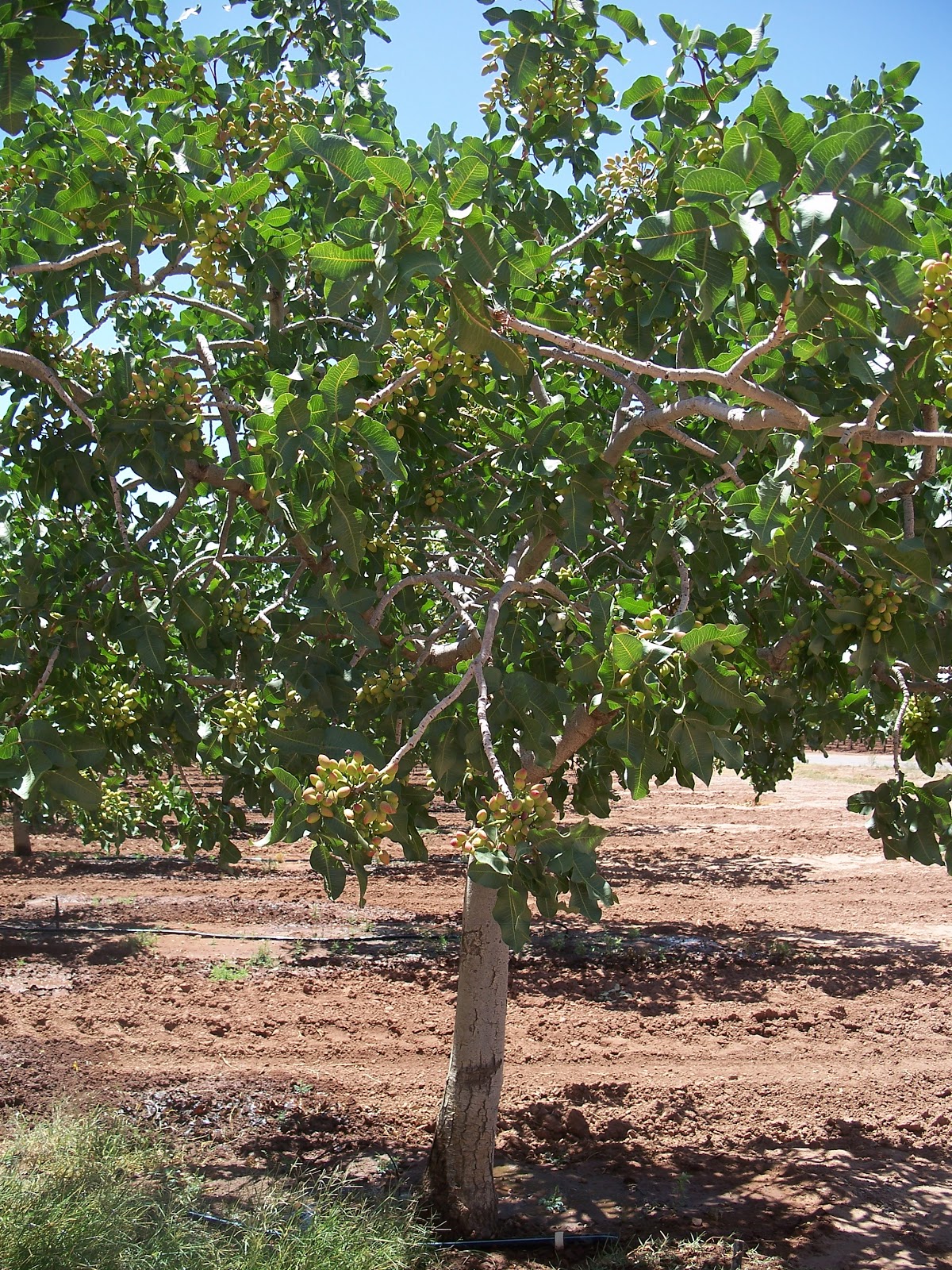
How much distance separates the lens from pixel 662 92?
3.01m

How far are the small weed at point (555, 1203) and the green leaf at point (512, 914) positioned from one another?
316 cm

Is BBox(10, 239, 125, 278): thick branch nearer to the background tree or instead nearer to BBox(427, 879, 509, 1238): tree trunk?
the background tree

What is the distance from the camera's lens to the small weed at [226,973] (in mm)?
7668

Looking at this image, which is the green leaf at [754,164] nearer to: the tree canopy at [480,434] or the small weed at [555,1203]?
the tree canopy at [480,434]

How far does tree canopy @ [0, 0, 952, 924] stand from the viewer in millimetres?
1906

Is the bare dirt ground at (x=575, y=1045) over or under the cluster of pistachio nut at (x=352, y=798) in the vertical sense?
under

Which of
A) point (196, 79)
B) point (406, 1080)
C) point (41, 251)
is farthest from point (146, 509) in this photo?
point (406, 1080)

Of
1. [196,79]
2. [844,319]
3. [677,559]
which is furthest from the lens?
[196,79]

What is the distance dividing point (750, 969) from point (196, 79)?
7276 mm

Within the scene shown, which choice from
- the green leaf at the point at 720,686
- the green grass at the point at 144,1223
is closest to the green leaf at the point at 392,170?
the green leaf at the point at 720,686

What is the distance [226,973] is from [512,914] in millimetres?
6579

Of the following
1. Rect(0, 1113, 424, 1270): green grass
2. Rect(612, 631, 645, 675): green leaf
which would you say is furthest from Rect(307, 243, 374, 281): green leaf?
Rect(0, 1113, 424, 1270): green grass

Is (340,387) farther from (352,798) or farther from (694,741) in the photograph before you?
(694,741)

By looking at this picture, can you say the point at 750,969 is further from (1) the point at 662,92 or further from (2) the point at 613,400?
(1) the point at 662,92
